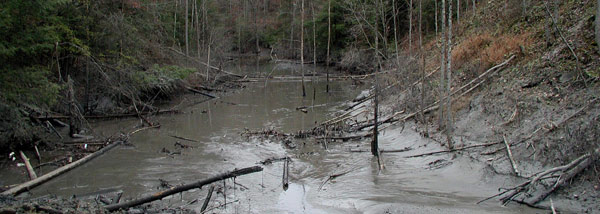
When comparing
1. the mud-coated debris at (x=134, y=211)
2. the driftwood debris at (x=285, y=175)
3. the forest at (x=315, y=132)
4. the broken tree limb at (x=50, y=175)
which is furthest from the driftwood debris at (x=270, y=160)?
the broken tree limb at (x=50, y=175)

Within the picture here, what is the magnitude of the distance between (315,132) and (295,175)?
3.90m

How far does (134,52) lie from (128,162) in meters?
8.57

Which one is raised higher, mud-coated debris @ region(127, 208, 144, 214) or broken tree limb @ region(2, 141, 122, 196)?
broken tree limb @ region(2, 141, 122, 196)

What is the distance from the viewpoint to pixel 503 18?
55.5 ft

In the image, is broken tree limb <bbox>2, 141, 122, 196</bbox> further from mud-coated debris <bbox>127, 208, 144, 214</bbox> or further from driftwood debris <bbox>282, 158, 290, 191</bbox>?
driftwood debris <bbox>282, 158, 290, 191</bbox>

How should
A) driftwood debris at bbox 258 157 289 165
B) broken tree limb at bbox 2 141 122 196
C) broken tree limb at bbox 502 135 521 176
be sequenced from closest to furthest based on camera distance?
broken tree limb at bbox 502 135 521 176, broken tree limb at bbox 2 141 122 196, driftwood debris at bbox 258 157 289 165

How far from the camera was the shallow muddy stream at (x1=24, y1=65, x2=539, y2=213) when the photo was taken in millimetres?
7543

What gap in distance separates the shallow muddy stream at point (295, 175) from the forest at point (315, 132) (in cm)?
5

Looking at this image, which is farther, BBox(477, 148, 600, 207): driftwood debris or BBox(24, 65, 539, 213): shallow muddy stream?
BBox(24, 65, 539, 213): shallow muddy stream

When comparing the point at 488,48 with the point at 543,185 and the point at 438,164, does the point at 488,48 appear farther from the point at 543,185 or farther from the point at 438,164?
the point at 543,185

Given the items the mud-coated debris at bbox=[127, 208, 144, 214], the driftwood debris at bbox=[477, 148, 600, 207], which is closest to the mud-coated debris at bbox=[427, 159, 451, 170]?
the driftwood debris at bbox=[477, 148, 600, 207]

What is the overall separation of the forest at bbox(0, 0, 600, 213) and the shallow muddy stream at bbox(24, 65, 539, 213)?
0.17 feet

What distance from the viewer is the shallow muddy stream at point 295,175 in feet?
24.7

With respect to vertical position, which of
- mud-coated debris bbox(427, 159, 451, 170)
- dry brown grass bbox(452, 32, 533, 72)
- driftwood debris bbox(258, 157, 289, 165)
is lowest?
driftwood debris bbox(258, 157, 289, 165)
